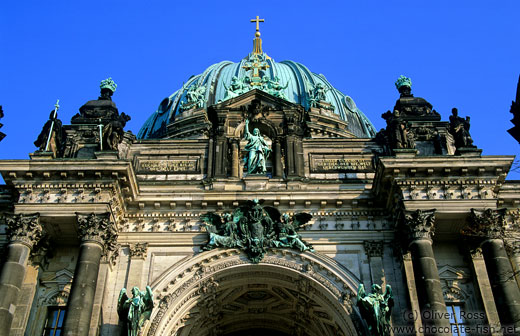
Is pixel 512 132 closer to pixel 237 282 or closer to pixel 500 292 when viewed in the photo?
pixel 500 292

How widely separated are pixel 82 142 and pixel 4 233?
4736mm

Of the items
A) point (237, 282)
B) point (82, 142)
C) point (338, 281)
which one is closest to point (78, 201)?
point (82, 142)

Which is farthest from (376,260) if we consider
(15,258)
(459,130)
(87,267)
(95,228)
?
(15,258)

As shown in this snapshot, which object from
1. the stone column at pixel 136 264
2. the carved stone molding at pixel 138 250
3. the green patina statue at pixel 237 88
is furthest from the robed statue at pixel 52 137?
the green patina statue at pixel 237 88

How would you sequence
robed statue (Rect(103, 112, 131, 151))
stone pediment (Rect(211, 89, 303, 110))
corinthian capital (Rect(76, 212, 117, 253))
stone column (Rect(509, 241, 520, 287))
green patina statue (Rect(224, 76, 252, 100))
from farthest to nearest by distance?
green patina statue (Rect(224, 76, 252, 100)), stone pediment (Rect(211, 89, 303, 110)), robed statue (Rect(103, 112, 131, 151)), stone column (Rect(509, 241, 520, 287)), corinthian capital (Rect(76, 212, 117, 253))

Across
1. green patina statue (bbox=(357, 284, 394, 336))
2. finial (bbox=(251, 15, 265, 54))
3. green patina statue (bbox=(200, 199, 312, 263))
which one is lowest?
green patina statue (bbox=(357, 284, 394, 336))

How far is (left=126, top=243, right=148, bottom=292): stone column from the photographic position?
68.6ft

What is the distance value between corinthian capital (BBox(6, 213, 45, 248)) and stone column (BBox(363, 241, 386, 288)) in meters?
11.3

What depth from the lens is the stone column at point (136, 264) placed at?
20.9 m

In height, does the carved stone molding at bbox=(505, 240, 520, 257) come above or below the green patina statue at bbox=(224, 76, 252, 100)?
below

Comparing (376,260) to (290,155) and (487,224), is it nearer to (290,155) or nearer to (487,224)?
(487,224)

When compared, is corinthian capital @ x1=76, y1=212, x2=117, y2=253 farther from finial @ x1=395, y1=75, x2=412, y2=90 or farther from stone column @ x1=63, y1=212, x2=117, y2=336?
finial @ x1=395, y1=75, x2=412, y2=90

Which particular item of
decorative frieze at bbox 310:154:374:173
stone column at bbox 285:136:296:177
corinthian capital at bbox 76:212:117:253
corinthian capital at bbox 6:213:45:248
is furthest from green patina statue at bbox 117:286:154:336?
decorative frieze at bbox 310:154:374:173

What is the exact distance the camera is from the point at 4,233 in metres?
22.0
